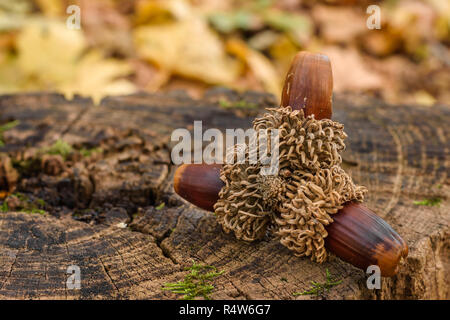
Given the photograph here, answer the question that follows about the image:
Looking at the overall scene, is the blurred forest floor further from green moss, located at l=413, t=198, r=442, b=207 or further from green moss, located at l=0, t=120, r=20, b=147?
green moss, located at l=413, t=198, r=442, b=207

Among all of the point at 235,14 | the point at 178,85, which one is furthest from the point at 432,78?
the point at 178,85

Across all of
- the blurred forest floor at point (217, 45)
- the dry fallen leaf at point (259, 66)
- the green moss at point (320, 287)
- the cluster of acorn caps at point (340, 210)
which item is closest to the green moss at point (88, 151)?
the cluster of acorn caps at point (340, 210)

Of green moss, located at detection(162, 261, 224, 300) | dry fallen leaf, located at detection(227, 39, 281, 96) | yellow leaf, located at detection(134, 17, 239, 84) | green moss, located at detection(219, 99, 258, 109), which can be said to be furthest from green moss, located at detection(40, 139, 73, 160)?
dry fallen leaf, located at detection(227, 39, 281, 96)

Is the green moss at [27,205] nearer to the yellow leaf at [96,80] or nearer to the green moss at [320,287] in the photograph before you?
the green moss at [320,287]

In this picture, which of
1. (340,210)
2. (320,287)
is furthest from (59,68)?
(320,287)

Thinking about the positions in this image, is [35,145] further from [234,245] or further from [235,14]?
[235,14]

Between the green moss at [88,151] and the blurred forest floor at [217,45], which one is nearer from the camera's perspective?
the green moss at [88,151]
